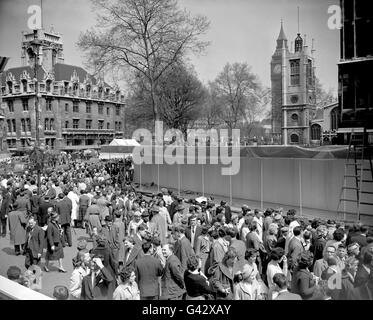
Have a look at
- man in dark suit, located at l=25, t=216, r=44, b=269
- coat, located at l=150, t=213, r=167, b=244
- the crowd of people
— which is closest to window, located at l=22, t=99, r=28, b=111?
the crowd of people

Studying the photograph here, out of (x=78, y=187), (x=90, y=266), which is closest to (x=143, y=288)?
(x=90, y=266)

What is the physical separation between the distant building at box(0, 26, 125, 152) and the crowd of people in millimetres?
1454

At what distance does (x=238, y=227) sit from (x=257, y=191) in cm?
278

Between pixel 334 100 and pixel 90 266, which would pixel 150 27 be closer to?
pixel 334 100

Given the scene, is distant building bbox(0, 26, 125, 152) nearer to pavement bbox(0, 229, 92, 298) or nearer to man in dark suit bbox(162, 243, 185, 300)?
pavement bbox(0, 229, 92, 298)

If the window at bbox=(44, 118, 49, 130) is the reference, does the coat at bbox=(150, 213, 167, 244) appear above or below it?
below

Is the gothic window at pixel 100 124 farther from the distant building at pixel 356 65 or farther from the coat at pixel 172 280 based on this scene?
the distant building at pixel 356 65

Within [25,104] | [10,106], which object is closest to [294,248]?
[25,104]

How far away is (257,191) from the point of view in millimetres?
9258

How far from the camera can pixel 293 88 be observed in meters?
8.49

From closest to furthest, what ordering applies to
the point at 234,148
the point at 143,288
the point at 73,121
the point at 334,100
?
the point at 143,288 → the point at 334,100 → the point at 73,121 → the point at 234,148

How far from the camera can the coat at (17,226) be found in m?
8.02

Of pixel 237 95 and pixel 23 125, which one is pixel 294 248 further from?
pixel 23 125

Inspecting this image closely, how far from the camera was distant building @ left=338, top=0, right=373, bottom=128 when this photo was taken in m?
3.73
